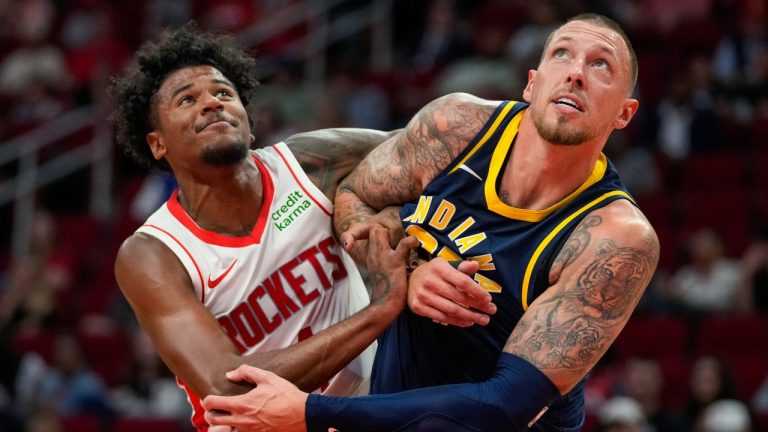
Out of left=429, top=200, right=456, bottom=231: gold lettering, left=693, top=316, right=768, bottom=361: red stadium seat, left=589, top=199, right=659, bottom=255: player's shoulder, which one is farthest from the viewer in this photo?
left=693, top=316, right=768, bottom=361: red stadium seat

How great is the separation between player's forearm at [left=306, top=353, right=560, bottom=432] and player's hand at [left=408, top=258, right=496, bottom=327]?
0.20m

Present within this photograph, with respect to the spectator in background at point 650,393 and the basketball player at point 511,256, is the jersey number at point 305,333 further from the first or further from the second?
the spectator in background at point 650,393

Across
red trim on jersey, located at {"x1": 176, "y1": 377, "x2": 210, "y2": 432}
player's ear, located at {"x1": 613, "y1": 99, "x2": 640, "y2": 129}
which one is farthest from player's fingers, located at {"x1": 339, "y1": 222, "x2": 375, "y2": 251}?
player's ear, located at {"x1": 613, "y1": 99, "x2": 640, "y2": 129}

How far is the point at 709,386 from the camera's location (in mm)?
8266

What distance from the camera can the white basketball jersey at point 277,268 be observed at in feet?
16.1

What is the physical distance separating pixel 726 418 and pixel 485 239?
425 centimetres

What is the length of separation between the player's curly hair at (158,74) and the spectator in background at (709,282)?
16.9 feet

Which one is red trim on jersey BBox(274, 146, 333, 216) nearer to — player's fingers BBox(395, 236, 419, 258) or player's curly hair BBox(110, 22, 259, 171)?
player's curly hair BBox(110, 22, 259, 171)

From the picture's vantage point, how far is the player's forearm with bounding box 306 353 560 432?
4.14m

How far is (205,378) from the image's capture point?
175 inches

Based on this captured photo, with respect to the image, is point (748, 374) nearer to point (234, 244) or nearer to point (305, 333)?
point (305, 333)

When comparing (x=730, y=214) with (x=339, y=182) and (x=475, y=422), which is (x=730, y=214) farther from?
(x=475, y=422)

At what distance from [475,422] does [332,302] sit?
1.23 metres

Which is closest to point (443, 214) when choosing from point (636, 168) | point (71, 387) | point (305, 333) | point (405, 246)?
point (405, 246)
